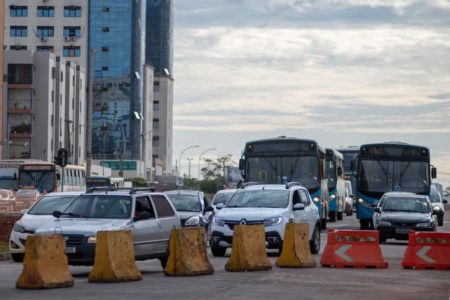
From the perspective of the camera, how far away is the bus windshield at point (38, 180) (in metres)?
66.7

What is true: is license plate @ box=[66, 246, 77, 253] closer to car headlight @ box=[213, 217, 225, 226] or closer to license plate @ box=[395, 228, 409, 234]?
car headlight @ box=[213, 217, 225, 226]

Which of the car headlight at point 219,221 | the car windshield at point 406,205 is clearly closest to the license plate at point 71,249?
the car headlight at point 219,221

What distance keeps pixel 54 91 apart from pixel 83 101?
12.3 meters

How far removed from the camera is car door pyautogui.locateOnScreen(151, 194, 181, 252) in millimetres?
22328

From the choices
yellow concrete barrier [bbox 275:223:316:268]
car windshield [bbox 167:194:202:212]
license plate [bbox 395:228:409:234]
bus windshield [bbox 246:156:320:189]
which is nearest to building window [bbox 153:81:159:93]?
bus windshield [bbox 246:156:320:189]

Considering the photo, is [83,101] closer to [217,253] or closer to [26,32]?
[26,32]

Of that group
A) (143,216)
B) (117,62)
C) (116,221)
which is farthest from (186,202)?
(117,62)

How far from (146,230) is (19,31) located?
11730cm

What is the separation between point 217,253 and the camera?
28.1m

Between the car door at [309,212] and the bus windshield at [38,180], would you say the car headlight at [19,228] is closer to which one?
the car door at [309,212]

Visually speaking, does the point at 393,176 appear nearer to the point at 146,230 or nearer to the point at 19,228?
the point at 19,228

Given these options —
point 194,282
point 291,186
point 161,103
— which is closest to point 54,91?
point 161,103

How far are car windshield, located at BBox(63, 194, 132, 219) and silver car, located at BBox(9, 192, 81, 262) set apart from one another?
124 cm

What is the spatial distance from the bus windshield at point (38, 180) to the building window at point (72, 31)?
2705 inches
